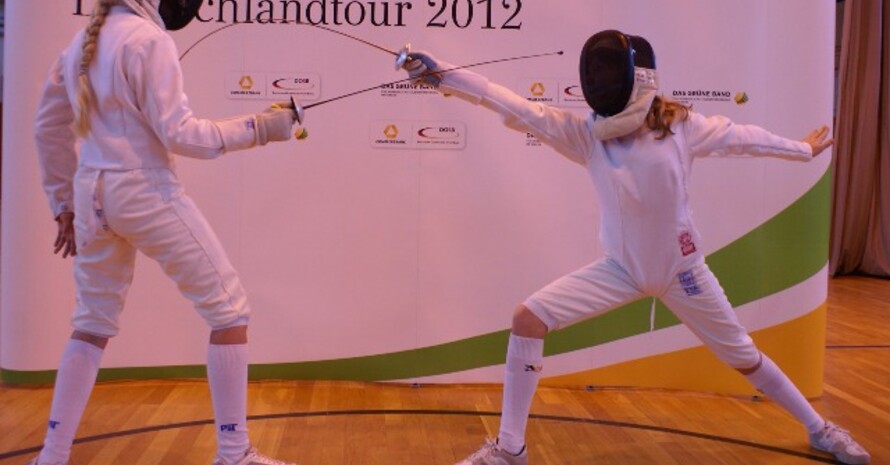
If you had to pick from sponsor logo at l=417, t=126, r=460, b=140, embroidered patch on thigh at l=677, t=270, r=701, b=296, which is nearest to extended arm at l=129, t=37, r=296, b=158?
embroidered patch on thigh at l=677, t=270, r=701, b=296

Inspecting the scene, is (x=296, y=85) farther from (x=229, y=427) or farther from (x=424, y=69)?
(x=229, y=427)

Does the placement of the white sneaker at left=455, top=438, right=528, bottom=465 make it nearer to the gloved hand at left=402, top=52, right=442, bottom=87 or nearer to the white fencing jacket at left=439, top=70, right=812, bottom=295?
the white fencing jacket at left=439, top=70, right=812, bottom=295

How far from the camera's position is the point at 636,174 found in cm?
285

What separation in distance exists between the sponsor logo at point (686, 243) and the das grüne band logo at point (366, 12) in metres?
1.43

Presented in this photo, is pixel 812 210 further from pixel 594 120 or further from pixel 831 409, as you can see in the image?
pixel 594 120

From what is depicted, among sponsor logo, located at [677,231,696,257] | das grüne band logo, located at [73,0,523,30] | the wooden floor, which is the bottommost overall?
the wooden floor

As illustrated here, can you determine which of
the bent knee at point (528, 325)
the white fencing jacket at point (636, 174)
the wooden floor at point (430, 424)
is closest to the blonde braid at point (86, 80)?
the white fencing jacket at point (636, 174)

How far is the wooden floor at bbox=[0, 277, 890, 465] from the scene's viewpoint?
10.1 ft

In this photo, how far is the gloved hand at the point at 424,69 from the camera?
280 centimetres

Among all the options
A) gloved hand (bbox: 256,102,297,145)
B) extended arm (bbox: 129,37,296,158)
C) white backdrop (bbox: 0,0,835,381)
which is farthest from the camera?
white backdrop (bbox: 0,0,835,381)

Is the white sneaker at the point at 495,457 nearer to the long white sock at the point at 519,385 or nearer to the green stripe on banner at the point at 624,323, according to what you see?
the long white sock at the point at 519,385

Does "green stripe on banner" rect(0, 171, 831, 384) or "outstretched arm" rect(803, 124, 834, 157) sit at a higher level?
"outstretched arm" rect(803, 124, 834, 157)

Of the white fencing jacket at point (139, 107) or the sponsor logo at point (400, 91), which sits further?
the sponsor logo at point (400, 91)

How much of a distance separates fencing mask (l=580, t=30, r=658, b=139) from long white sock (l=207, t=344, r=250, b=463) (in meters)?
1.19
